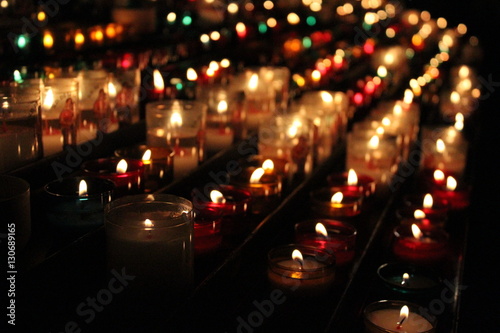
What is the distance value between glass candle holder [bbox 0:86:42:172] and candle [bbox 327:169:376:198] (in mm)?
1152

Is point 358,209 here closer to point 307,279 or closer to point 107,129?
point 307,279

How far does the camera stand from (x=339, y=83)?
4.63 meters

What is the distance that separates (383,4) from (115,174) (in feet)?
22.9

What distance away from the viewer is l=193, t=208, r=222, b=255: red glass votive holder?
1874 millimetres

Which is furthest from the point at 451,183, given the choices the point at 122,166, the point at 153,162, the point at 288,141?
the point at 122,166

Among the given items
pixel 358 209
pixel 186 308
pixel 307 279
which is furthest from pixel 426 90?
pixel 186 308

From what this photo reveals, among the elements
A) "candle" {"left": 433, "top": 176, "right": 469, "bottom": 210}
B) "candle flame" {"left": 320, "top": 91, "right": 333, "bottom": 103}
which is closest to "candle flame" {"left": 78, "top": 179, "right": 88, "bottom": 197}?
"candle" {"left": 433, "top": 176, "right": 469, "bottom": 210}

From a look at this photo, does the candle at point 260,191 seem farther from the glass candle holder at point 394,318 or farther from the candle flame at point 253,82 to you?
the candle flame at point 253,82

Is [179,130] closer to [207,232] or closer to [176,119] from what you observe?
[176,119]

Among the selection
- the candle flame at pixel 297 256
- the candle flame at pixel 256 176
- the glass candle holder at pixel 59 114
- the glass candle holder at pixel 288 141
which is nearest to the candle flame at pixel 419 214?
the glass candle holder at pixel 288 141

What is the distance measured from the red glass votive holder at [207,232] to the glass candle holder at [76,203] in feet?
0.86

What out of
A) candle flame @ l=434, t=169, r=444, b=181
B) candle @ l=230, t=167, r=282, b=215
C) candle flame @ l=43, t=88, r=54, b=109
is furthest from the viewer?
candle flame @ l=434, t=169, r=444, b=181

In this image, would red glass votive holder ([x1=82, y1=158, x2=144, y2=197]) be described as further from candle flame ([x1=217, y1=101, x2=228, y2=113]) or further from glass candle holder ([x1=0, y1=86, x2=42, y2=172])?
candle flame ([x1=217, y1=101, x2=228, y2=113])

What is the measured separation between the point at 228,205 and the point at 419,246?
0.73 metres
